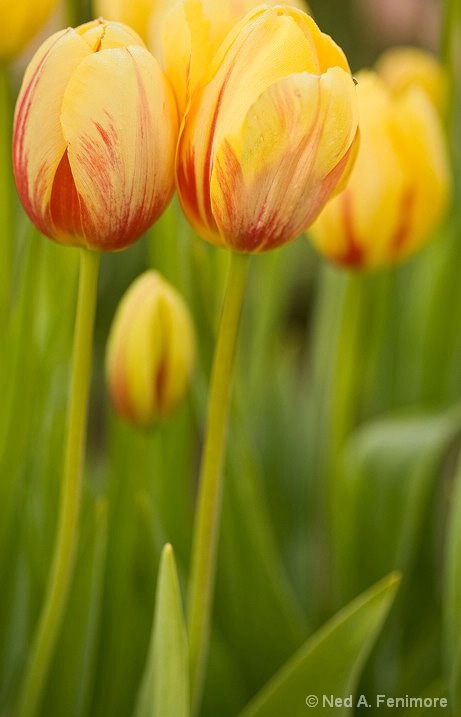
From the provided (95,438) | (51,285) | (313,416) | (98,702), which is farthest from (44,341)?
(95,438)

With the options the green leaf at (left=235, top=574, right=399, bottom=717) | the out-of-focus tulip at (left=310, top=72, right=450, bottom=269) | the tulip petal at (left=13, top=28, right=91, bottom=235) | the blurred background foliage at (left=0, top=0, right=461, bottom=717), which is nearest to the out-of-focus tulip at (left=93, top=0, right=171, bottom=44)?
the blurred background foliage at (left=0, top=0, right=461, bottom=717)

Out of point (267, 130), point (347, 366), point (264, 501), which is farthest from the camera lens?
point (264, 501)

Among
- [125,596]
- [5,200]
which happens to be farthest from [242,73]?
[125,596]

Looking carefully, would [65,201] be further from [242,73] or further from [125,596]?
[125,596]

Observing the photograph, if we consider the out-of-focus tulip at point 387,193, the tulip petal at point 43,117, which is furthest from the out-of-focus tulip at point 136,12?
the tulip petal at point 43,117

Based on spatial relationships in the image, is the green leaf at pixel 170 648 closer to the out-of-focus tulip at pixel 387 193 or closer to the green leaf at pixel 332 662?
the green leaf at pixel 332 662

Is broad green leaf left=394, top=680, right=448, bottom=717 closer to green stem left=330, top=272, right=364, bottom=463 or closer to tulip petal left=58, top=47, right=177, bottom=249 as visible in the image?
green stem left=330, top=272, right=364, bottom=463

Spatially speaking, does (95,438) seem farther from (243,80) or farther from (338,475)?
(243,80)

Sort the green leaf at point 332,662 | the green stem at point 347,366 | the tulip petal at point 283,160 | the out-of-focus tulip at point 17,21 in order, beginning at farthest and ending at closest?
the green stem at point 347,366 → the out-of-focus tulip at point 17,21 → the green leaf at point 332,662 → the tulip petal at point 283,160
